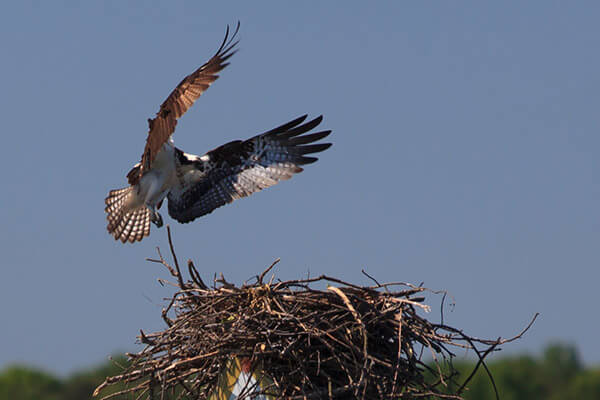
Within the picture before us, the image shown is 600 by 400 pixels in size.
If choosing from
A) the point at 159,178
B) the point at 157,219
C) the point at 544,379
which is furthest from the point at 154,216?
the point at 544,379

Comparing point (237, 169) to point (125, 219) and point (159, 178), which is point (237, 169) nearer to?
point (159, 178)

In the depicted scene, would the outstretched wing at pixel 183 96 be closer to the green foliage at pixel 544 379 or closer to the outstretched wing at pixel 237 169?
the outstretched wing at pixel 237 169

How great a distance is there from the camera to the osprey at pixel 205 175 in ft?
27.3

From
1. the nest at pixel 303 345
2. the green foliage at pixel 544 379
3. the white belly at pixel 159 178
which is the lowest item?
the nest at pixel 303 345

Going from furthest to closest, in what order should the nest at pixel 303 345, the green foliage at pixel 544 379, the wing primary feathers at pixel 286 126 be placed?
the green foliage at pixel 544 379, the wing primary feathers at pixel 286 126, the nest at pixel 303 345

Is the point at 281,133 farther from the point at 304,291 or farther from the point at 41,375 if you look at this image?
the point at 41,375

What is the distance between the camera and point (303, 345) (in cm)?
613

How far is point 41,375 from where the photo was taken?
29344 mm

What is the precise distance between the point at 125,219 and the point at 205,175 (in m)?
0.99

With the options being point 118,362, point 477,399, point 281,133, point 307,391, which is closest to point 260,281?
point 307,391

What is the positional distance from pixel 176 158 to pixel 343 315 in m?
2.95

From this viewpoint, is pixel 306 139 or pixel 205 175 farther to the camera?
pixel 205 175

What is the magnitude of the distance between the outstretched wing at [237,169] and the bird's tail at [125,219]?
1.05 ft

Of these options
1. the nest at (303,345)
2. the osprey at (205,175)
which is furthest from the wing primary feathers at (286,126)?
the nest at (303,345)
